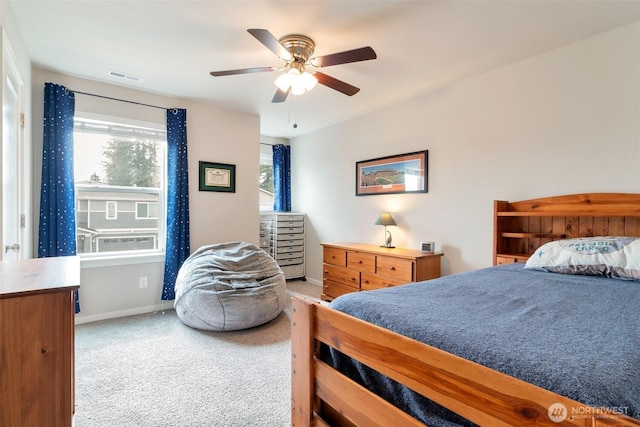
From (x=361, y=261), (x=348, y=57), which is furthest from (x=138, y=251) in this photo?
(x=348, y=57)

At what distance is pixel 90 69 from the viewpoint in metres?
2.94

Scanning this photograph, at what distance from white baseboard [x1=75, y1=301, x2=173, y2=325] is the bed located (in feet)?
9.23

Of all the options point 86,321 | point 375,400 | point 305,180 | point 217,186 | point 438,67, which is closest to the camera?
point 375,400

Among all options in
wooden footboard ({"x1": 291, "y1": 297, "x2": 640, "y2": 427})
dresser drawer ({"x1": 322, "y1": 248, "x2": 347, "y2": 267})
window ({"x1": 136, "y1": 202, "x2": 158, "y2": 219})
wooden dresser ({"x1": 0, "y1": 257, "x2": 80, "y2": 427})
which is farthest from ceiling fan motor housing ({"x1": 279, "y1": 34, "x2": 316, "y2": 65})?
window ({"x1": 136, "y1": 202, "x2": 158, "y2": 219})

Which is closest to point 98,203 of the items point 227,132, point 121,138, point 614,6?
point 121,138

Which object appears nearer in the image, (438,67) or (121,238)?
(438,67)

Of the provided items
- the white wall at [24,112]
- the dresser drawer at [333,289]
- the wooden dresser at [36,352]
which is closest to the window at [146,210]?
the white wall at [24,112]

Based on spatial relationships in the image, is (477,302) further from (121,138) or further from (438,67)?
(121,138)

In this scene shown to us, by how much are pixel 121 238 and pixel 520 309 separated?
375 cm

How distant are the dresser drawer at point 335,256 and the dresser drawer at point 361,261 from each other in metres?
0.08

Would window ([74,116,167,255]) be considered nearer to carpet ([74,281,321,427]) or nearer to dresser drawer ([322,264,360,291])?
carpet ([74,281,321,427])

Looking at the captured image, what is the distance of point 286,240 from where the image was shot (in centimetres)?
498

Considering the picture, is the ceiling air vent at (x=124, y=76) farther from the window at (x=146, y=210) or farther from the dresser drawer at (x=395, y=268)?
the dresser drawer at (x=395, y=268)

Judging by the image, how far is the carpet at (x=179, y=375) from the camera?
1760mm
